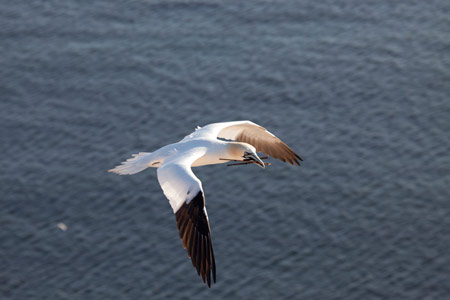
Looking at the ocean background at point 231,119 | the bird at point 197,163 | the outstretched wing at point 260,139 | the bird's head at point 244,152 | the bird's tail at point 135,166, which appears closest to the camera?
the bird at point 197,163

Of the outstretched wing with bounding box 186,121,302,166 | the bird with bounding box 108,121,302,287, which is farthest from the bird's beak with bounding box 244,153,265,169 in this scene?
the outstretched wing with bounding box 186,121,302,166

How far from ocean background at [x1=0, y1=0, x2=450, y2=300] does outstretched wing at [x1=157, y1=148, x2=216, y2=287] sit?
22137mm

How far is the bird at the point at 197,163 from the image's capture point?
2584 cm

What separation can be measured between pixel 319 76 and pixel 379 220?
13144mm

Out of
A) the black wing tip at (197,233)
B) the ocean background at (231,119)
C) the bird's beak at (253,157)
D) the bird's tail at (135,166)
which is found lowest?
the ocean background at (231,119)

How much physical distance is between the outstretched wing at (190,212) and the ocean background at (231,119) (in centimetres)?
2214

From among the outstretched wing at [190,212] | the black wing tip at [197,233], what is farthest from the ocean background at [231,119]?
the black wing tip at [197,233]

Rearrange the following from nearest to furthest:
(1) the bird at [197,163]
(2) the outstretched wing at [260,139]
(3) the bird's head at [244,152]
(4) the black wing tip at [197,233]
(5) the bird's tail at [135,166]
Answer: (4) the black wing tip at [197,233] → (1) the bird at [197,163] → (5) the bird's tail at [135,166] → (3) the bird's head at [244,152] → (2) the outstretched wing at [260,139]

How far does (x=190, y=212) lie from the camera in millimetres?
26328

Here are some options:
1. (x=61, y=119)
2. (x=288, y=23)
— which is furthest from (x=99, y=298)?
(x=288, y=23)

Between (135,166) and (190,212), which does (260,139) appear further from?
(190,212)

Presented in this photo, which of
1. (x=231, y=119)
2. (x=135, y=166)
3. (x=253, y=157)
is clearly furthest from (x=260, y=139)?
(x=231, y=119)

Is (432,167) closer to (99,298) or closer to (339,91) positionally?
(339,91)

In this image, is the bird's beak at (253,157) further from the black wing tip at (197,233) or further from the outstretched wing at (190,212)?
the black wing tip at (197,233)
